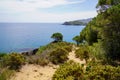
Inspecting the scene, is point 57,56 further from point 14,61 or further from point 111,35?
point 111,35

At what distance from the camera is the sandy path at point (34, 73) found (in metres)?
12.7

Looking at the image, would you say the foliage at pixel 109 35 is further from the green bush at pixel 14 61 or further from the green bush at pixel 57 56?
the green bush at pixel 14 61

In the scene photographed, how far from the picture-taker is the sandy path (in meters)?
12.7

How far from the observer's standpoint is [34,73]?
1366 centimetres

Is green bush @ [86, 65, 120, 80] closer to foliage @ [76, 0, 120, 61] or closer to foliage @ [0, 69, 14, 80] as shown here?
foliage @ [0, 69, 14, 80]

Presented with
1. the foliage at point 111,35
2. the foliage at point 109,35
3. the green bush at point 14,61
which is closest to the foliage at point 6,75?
the green bush at point 14,61

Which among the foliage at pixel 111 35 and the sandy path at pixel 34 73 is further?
the foliage at pixel 111 35

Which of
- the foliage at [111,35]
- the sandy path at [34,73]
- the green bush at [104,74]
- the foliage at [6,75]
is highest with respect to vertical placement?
the foliage at [111,35]

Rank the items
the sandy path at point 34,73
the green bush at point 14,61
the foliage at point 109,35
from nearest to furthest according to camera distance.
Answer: the sandy path at point 34,73
the green bush at point 14,61
the foliage at point 109,35

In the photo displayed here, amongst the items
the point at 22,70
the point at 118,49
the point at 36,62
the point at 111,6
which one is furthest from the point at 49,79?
the point at 111,6

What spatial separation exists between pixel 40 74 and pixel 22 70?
1.26m

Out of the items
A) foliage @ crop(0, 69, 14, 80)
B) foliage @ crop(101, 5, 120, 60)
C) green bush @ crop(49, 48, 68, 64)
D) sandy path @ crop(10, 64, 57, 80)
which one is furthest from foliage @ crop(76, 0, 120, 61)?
foliage @ crop(0, 69, 14, 80)

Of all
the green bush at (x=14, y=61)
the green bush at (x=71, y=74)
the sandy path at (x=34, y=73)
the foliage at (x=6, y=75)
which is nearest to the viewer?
the green bush at (x=71, y=74)

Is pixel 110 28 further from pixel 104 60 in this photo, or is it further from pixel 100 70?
pixel 100 70
